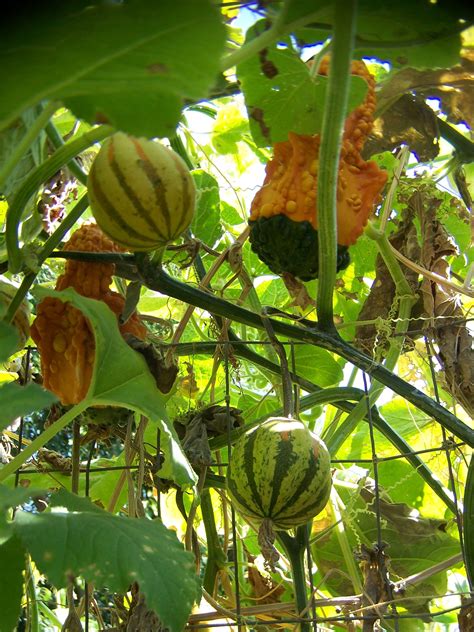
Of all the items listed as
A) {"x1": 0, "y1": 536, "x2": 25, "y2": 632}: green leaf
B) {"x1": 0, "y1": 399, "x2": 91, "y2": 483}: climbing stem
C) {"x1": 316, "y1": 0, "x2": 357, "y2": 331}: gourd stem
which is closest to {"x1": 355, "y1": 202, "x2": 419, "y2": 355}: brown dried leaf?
{"x1": 316, "y1": 0, "x2": 357, "y2": 331}: gourd stem

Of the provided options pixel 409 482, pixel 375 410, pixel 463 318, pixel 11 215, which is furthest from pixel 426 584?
pixel 11 215

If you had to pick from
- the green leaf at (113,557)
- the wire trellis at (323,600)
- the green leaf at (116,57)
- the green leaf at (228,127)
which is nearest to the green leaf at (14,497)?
the green leaf at (113,557)

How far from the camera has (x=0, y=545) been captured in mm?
909

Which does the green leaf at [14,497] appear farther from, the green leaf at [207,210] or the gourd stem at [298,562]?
the green leaf at [207,210]

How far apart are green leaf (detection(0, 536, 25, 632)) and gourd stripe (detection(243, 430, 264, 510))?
0.33 meters

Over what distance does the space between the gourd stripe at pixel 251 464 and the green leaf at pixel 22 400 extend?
40cm

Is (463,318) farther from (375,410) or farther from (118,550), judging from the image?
(118,550)

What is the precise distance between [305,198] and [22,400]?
52 cm

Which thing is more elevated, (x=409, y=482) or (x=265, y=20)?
(x=265, y=20)

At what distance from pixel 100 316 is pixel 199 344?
338 millimetres

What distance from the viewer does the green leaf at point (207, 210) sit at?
5.43 feet

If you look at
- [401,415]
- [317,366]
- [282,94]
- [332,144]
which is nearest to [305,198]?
[282,94]

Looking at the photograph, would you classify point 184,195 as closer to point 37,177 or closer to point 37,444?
point 37,177

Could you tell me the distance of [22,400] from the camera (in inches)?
30.9
